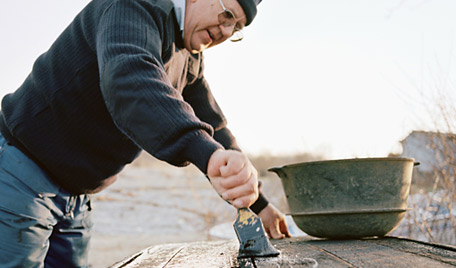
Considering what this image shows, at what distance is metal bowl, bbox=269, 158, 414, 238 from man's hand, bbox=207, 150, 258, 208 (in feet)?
3.39

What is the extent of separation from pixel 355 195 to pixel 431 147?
2.34m

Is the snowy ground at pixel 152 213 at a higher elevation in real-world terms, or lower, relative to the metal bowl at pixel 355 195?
lower

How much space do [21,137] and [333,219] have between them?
1521 millimetres

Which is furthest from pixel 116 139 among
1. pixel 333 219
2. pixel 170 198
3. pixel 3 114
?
pixel 170 198

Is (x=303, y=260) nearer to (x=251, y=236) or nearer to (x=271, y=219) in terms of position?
(x=251, y=236)

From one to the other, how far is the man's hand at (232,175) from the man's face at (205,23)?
2.72ft

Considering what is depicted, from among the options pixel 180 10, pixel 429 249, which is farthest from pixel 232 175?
pixel 429 249

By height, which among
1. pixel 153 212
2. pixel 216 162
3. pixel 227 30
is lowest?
pixel 153 212

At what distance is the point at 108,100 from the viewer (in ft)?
3.83

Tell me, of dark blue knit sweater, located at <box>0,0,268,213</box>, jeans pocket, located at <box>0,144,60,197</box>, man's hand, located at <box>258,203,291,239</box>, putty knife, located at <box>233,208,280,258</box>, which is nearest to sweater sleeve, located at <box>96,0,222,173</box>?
dark blue knit sweater, located at <box>0,0,268,213</box>

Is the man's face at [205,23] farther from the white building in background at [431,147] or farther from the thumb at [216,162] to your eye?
the white building in background at [431,147]

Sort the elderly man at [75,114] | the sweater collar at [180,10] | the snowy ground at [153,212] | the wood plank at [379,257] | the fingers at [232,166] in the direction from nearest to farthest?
1. the fingers at [232,166]
2. the wood plank at [379,257]
3. the elderly man at [75,114]
4. the sweater collar at [180,10]
5. the snowy ground at [153,212]

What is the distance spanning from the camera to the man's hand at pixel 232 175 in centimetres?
105

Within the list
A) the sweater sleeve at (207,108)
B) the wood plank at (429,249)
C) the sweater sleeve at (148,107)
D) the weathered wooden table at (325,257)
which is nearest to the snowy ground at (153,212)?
the sweater sleeve at (207,108)
